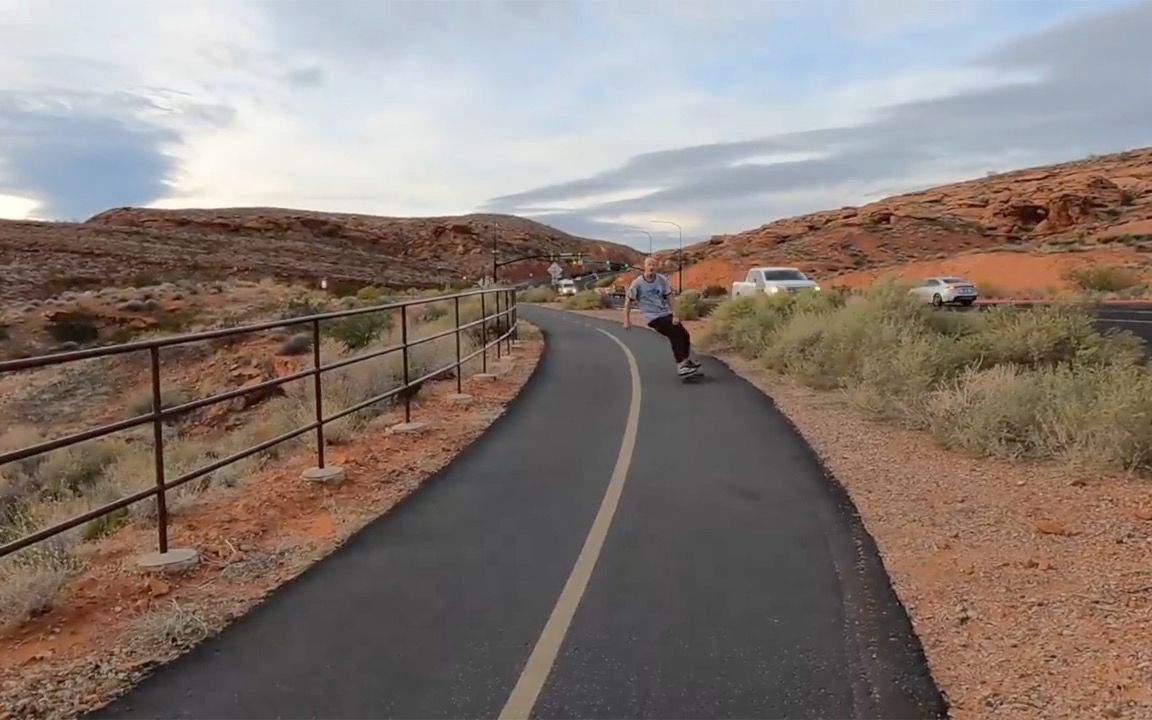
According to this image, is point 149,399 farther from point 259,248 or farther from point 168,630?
point 259,248

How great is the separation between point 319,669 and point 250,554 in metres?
2.08

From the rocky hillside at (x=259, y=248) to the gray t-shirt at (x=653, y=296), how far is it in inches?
1729

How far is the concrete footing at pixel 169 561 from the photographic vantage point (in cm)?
574

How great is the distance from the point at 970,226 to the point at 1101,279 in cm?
3822

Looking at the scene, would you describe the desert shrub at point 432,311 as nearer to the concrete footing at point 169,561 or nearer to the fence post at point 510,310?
the fence post at point 510,310

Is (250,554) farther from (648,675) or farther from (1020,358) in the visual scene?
(1020,358)

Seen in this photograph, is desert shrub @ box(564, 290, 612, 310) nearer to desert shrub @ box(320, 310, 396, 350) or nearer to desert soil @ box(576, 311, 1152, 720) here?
desert shrub @ box(320, 310, 396, 350)

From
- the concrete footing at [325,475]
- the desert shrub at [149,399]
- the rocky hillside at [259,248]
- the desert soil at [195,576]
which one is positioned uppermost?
the rocky hillside at [259,248]

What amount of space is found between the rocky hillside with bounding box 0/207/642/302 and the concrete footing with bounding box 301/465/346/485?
47.3 metres

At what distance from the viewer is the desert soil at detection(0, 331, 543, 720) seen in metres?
4.32

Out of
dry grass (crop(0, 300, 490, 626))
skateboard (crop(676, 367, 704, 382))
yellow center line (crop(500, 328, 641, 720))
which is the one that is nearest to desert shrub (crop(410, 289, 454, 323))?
dry grass (crop(0, 300, 490, 626))

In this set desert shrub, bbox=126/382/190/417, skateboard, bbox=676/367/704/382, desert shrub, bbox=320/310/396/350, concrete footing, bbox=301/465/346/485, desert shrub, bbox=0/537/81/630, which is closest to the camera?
desert shrub, bbox=0/537/81/630

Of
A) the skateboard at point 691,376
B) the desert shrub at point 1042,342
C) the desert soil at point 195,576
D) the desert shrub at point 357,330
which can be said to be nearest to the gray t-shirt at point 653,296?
the skateboard at point 691,376

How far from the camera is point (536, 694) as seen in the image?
4035 mm
